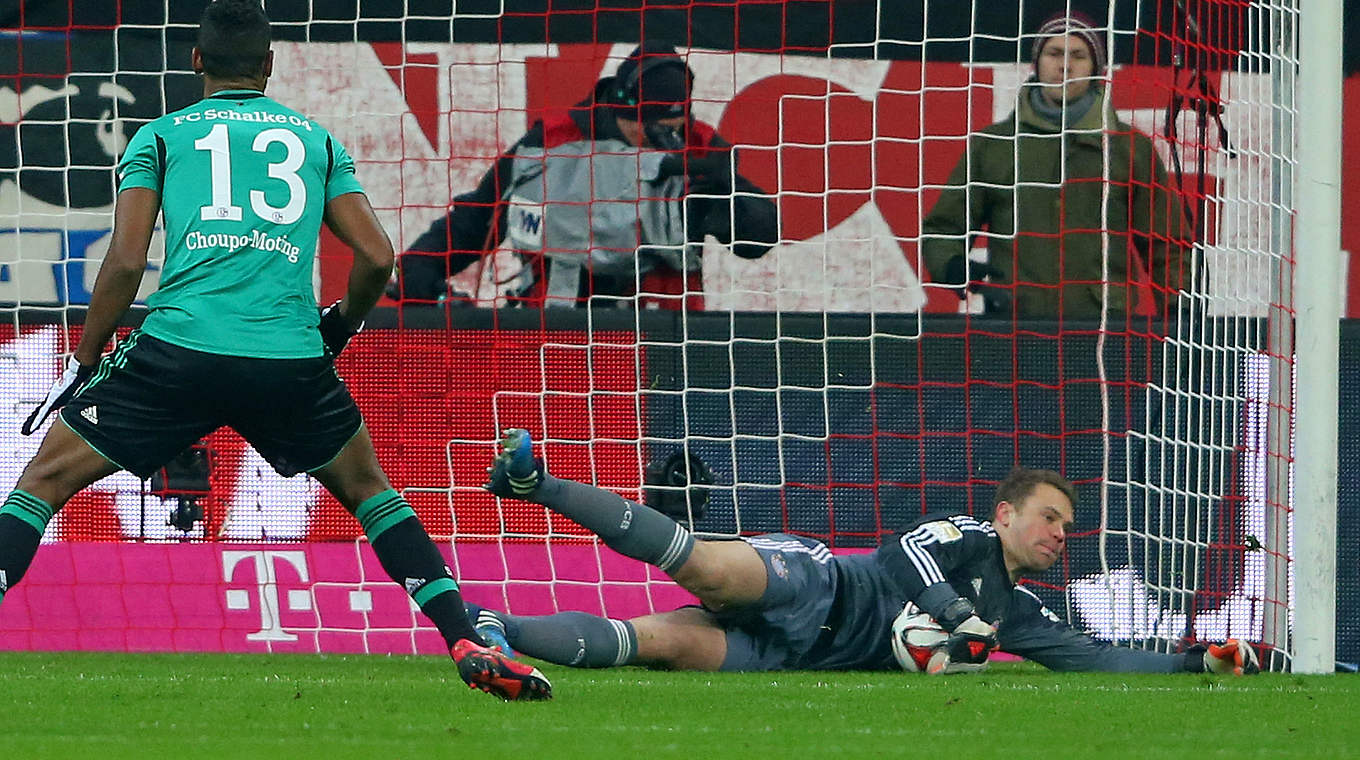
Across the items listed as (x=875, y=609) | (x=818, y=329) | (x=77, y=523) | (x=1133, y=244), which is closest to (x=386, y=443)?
(x=77, y=523)

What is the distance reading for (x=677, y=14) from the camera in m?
8.91

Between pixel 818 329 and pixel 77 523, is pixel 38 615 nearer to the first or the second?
pixel 77 523

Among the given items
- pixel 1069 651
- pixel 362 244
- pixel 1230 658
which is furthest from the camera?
pixel 1069 651

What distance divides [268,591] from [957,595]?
2565 millimetres

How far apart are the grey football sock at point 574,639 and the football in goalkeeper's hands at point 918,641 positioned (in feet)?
2.57

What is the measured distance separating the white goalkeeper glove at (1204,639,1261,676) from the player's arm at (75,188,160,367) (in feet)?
11.0

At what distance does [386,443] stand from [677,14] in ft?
8.30

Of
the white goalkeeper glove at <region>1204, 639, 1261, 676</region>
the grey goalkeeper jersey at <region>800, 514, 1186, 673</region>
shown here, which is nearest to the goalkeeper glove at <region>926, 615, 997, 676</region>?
the grey goalkeeper jersey at <region>800, 514, 1186, 673</region>

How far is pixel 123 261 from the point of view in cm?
465

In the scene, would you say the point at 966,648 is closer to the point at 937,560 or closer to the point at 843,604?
the point at 937,560

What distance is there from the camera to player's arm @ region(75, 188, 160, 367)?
4652 mm

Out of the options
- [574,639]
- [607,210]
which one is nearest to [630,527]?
[574,639]

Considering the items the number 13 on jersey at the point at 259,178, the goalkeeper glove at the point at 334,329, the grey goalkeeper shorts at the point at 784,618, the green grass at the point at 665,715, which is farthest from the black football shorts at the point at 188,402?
the grey goalkeeper shorts at the point at 784,618

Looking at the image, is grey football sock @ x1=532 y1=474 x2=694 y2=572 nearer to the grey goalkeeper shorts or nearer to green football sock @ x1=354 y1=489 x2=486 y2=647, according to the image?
the grey goalkeeper shorts
